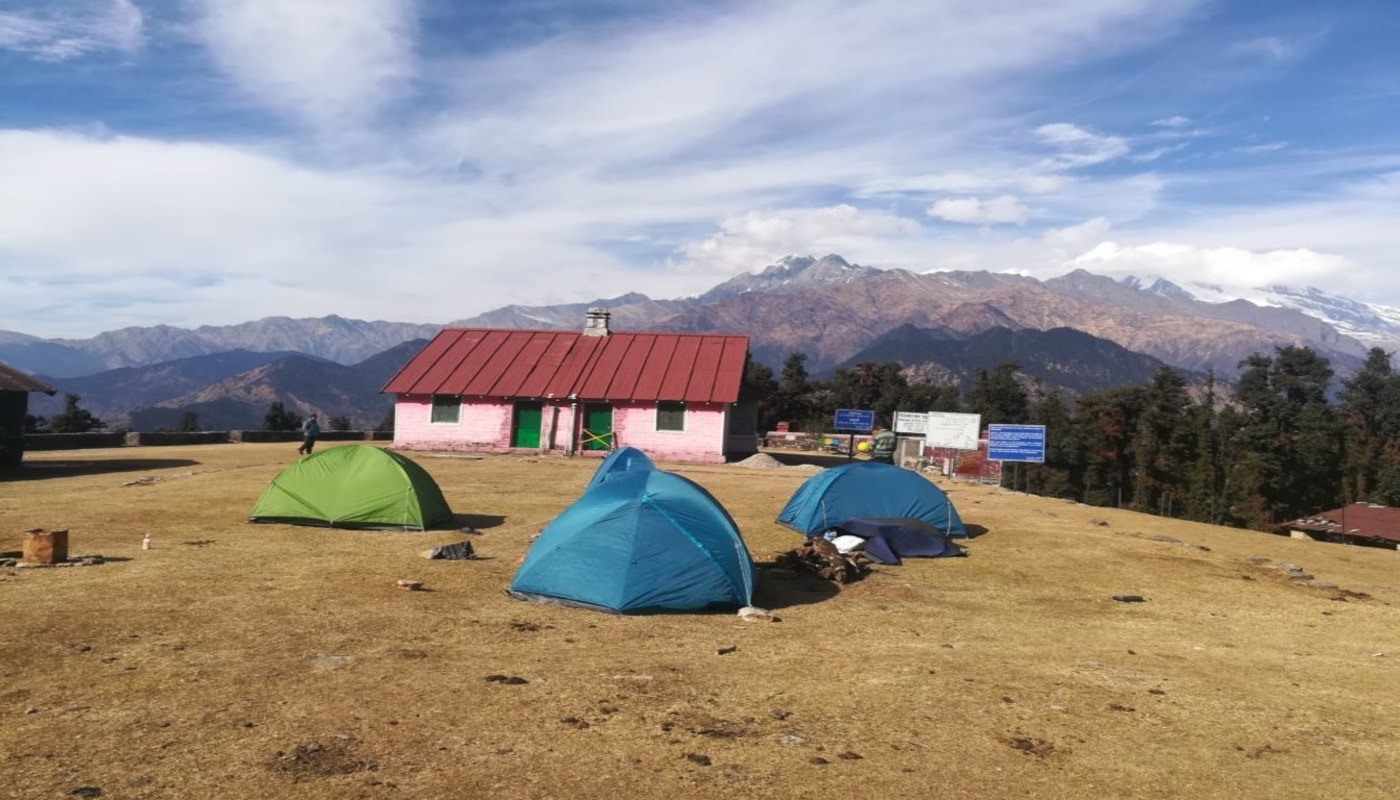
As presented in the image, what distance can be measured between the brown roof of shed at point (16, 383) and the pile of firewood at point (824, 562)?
21506 millimetres

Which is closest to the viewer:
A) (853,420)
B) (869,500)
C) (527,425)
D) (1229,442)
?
(869,500)

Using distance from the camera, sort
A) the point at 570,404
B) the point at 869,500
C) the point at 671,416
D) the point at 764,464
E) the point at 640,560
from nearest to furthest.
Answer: the point at 640,560, the point at 869,500, the point at 764,464, the point at 671,416, the point at 570,404

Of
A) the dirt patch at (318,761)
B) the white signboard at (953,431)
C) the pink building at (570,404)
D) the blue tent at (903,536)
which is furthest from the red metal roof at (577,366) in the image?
the dirt patch at (318,761)

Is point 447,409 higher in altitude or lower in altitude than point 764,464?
higher

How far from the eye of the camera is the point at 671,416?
1385 inches

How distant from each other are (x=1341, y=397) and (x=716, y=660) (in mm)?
87207

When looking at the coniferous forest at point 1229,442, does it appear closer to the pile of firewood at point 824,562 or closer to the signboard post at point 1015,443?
the signboard post at point 1015,443

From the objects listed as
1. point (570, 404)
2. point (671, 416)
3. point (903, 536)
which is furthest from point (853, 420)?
point (903, 536)

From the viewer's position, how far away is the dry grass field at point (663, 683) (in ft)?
18.9

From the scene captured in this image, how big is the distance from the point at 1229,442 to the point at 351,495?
63249 mm

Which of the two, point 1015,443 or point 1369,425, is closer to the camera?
point 1015,443

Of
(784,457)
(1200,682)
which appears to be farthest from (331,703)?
(784,457)

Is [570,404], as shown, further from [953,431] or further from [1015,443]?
[1015,443]

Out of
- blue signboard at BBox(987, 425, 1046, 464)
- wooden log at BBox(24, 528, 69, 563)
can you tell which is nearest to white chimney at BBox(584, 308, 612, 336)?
blue signboard at BBox(987, 425, 1046, 464)
